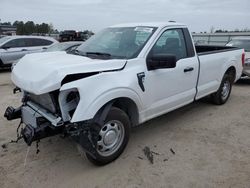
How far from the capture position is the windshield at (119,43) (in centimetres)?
395

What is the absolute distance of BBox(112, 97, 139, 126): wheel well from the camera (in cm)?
367

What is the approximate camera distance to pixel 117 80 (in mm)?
3387

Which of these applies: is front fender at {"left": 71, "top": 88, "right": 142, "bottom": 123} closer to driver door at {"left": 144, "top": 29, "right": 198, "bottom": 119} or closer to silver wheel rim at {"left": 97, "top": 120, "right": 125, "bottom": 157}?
silver wheel rim at {"left": 97, "top": 120, "right": 125, "bottom": 157}

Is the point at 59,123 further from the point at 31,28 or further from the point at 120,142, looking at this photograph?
the point at 31,28

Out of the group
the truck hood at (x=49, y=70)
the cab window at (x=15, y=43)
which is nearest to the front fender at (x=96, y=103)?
the truck hood at (x=49, y=70)

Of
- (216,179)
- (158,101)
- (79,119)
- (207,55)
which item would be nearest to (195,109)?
(207,55)

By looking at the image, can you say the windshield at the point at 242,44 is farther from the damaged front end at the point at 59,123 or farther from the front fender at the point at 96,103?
the damaged front end at the point at 59,123

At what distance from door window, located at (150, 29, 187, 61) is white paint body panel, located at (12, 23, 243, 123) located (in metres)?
0.10

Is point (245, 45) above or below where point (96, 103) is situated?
above

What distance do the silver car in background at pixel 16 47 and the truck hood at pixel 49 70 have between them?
340 inches

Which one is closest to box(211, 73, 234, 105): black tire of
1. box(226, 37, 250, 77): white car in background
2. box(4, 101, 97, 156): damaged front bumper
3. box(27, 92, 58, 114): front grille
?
box(226, 37, 250, 77): white car in background

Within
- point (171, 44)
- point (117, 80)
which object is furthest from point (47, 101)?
point (171, 44)

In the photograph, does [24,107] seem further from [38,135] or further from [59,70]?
[59,70]

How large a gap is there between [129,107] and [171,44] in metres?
1.42
